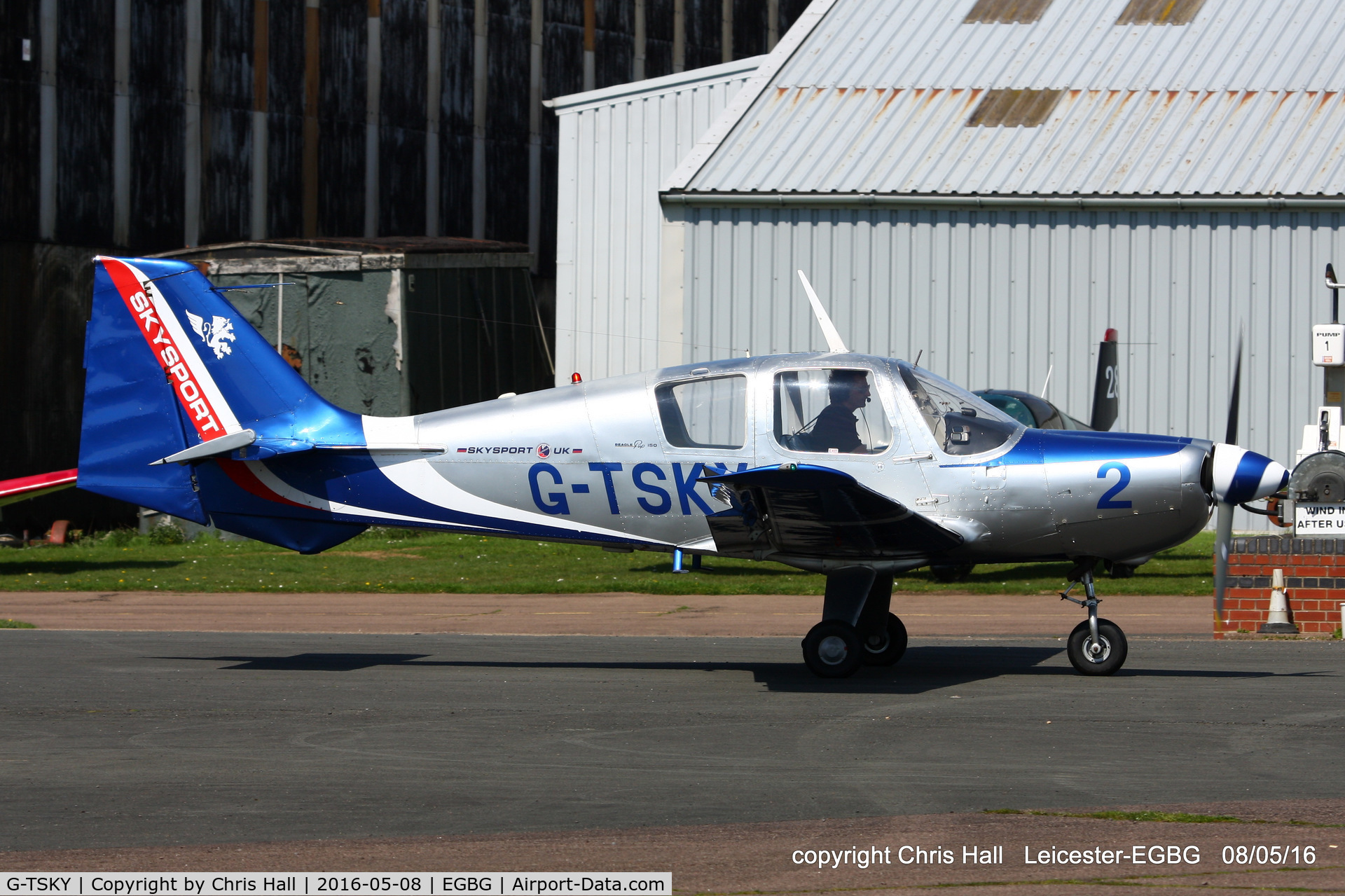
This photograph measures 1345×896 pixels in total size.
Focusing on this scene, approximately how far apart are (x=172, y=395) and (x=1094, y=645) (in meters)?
6.90

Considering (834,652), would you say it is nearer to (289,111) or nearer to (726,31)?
(289,111)

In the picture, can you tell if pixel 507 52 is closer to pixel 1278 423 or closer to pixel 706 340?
pixel 706 340

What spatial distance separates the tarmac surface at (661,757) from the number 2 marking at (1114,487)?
119 cm

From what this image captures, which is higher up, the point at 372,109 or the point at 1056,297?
the point at 372,109

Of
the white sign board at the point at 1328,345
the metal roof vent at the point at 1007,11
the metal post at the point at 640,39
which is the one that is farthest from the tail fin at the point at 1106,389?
the metal post at the point at 640,39

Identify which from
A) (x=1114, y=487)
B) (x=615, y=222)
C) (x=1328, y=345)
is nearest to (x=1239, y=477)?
(x=1114, y=487)

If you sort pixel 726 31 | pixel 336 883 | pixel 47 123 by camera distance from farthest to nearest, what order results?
1. pixel 726 31
2. pixel 47 123
3. pixel 336 883

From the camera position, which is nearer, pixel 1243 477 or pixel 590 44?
pixel 1243 477

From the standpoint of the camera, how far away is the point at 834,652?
32.8ft

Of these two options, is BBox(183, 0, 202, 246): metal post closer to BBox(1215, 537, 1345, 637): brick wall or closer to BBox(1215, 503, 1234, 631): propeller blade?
BBox(1215, 537, 1345, 637): brick wall

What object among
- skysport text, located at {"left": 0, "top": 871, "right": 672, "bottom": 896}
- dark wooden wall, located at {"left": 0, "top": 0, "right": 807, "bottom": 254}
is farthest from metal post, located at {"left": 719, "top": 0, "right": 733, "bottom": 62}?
skysport text, located at {"left": 0, "top": 871, "right": 672, "bottom": 896}

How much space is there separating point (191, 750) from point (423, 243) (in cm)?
1720

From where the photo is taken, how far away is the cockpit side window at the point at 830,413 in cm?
980

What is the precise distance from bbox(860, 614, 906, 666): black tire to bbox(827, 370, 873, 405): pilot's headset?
188 centimetres
